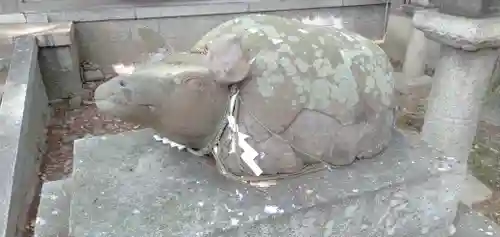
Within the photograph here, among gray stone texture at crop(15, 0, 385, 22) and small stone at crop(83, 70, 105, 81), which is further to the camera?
small stone at crop(83, 70, 105, 81)

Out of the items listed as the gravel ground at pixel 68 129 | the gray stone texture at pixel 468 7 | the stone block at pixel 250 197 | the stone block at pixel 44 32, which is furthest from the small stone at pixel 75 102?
the gray stone texture at pixel 468 7

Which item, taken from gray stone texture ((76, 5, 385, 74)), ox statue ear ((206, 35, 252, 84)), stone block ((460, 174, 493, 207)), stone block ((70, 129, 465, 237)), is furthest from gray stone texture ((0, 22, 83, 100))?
stone block ((460, 174, 493, 207))

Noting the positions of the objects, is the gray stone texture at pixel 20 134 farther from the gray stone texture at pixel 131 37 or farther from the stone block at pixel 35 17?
the gray stone texture at pixel 131 37

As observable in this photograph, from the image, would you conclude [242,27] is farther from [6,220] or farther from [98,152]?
[6,220]

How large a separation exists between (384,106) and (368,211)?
13.0 inches

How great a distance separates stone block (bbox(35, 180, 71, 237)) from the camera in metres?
1.46

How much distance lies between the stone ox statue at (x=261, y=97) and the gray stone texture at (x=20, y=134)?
1020 millimetres

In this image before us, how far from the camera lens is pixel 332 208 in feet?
4.20

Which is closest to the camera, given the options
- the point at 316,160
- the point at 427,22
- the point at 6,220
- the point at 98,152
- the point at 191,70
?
the point at 191,70

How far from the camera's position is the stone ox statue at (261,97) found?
1.21 meters

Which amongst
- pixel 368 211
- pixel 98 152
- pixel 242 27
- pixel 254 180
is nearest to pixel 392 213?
pixel 368 211

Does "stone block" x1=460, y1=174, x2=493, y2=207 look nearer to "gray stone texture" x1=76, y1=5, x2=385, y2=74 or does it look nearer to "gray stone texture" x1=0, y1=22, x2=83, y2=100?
"gray stone texture" x1=76, y1=5, x2=385, y2=74

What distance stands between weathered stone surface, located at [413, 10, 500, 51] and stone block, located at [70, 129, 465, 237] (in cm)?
61

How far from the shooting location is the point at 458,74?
204cm
